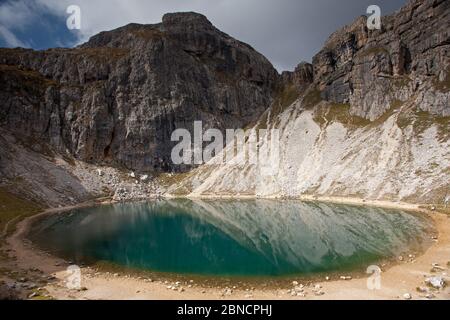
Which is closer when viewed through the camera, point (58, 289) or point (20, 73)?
point (58, 289)

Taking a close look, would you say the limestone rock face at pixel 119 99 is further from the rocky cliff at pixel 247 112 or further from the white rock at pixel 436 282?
the white rock at pixel 436 282

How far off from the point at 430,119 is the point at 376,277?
82.1 metres

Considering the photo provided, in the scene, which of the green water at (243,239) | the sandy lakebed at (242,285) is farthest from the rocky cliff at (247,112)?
the sandy lakebed at (242,285)

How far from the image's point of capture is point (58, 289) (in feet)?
90.8

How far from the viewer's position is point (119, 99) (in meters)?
166

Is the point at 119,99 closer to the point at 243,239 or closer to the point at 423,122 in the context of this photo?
the point at 423,122

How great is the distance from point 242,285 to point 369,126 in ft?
329

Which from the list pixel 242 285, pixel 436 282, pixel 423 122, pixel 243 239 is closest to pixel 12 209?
pixel 243 239

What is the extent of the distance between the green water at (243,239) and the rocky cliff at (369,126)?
53.1ft

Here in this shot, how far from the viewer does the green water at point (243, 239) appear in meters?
36.9

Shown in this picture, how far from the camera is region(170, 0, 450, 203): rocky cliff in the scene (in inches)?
3255
